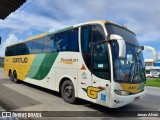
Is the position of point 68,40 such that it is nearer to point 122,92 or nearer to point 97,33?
point 97,33

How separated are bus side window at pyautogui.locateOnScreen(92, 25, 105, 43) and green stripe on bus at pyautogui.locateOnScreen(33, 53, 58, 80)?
2.92 meters

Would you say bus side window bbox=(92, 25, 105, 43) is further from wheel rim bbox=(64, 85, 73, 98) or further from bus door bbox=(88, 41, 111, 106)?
wheel rim bbox=(64, 85, 73, 98)

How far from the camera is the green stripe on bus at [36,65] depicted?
12.3 metres

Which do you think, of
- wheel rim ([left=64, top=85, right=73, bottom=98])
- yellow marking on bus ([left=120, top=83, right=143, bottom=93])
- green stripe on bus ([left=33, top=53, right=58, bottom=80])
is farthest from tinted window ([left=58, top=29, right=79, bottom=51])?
yellow marking on bus ([left=120, top=83, right=143, bottom=93])

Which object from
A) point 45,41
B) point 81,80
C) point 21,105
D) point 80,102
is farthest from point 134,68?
point 45,41

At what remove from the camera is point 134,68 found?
8320 millimetres

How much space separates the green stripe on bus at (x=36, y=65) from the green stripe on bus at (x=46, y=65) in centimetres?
32

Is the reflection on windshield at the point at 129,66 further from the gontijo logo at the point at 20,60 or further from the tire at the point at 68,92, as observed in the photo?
the gontijo logo at the point at 20,60

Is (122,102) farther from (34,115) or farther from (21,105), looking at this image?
(21,105)

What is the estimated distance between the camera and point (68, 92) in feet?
31.4

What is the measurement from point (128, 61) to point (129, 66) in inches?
7.5

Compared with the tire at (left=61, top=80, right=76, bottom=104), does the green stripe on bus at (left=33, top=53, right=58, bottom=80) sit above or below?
above

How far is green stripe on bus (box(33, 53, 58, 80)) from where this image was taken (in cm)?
1100

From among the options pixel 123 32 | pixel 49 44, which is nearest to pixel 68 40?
pixel 49 44
